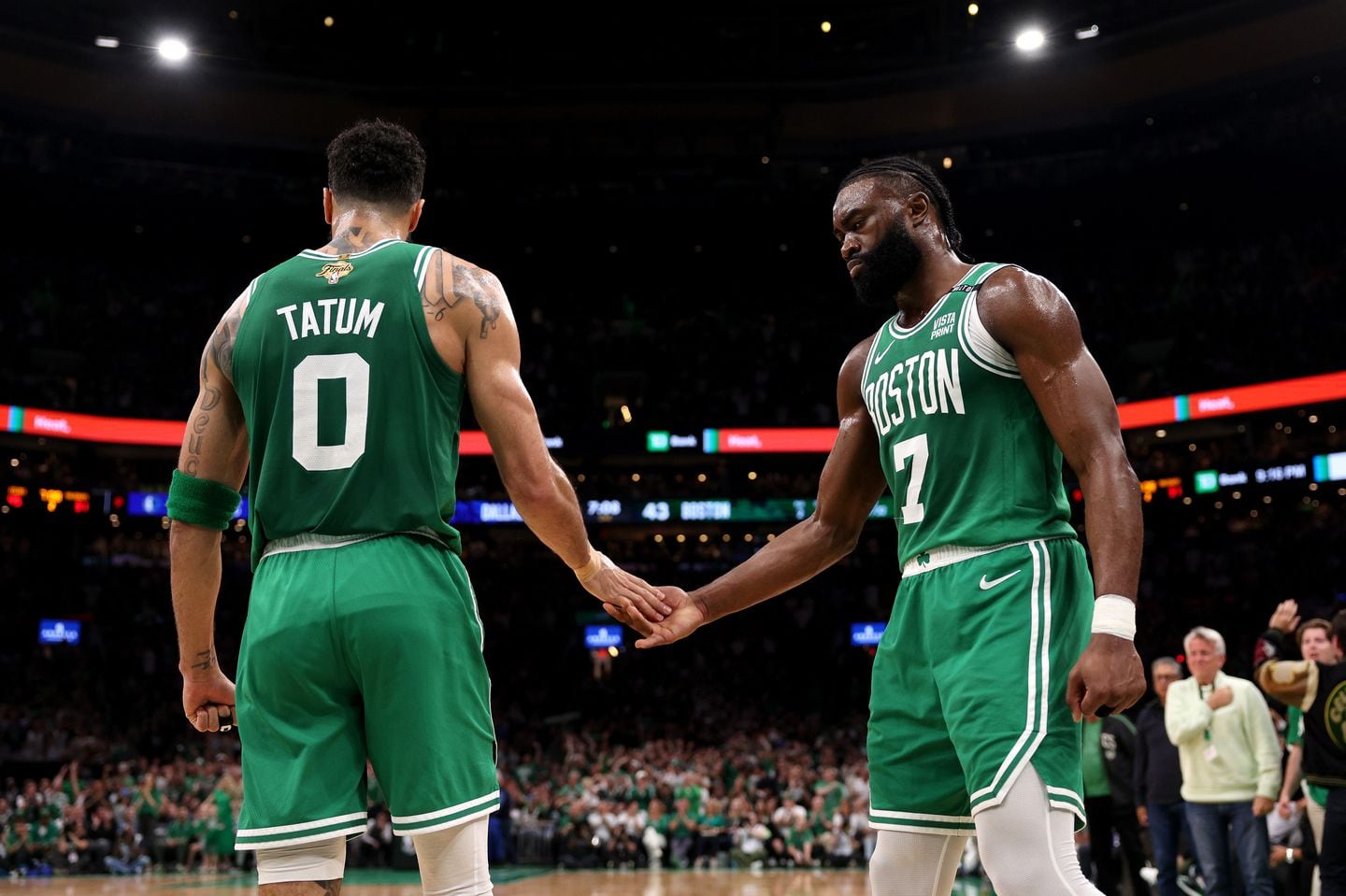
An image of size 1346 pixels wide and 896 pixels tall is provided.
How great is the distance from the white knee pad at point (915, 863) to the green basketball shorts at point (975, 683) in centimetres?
4

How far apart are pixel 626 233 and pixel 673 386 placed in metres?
3.58

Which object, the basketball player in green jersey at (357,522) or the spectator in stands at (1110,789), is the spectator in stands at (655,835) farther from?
the basketball player in green jersey at (357,522)

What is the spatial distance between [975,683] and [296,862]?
1.71m

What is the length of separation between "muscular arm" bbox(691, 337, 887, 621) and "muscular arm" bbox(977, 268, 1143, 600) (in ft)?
2.45

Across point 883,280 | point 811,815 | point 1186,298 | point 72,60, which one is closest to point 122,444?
point 72,60

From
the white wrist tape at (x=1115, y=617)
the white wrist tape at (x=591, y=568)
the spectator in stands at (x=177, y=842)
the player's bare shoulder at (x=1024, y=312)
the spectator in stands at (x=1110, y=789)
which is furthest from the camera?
the spectator in stands at (x=177, y=842)

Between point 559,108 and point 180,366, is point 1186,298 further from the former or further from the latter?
point 180,366

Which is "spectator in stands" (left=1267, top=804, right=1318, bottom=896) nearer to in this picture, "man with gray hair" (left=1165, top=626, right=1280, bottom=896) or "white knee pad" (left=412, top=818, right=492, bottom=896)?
"man with gray hair" (left=1165, top=626, right=1280, bottom=896)

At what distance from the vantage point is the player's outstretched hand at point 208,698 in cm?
373

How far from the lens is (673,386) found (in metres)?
30.5

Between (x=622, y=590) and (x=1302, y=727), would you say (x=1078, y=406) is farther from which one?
(x=1302, y=727)

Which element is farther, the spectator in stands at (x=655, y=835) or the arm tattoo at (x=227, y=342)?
the spectator in stands at (x=655, y=835)

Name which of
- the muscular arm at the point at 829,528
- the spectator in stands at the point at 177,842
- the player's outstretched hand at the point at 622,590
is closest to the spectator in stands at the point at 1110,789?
the muscular arm at the point at 829,528

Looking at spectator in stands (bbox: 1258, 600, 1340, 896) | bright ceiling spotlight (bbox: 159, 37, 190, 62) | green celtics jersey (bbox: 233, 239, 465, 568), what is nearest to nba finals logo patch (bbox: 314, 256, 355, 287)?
green celtics jersey (bbox: 233, 239, 465, 568)
